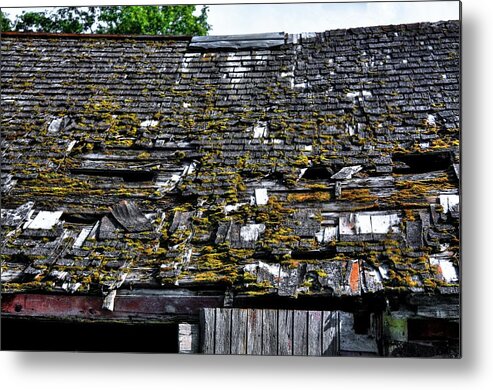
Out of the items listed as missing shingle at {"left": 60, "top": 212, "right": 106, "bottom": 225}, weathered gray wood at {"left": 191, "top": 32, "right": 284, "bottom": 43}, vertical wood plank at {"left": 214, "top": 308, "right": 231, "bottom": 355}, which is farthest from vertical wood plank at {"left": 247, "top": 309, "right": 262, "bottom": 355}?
weathered gray wood at {"left": 191, "top": 32, "right": 284, "bottom": 43}

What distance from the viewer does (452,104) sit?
12.7ft

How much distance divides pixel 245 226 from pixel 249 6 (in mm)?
1225

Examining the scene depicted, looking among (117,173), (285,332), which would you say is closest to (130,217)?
(117,173)

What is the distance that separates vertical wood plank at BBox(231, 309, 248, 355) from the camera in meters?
3.51

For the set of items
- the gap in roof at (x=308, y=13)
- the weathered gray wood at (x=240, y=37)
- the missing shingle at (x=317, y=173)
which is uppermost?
the weathered gray wood at (x=240, y=37)

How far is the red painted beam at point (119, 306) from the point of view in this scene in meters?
3.53

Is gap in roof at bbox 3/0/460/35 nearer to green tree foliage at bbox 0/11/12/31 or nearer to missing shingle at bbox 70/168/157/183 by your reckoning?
green tree foliage at bbox 0/11/12/31

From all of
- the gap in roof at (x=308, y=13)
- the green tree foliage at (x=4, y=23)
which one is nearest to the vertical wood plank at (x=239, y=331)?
the gap in roof at (x=308, y=13)

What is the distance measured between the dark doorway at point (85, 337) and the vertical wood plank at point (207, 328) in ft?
0.82

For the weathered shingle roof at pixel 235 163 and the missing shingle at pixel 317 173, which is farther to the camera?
the missing shingle at pixel 317 173

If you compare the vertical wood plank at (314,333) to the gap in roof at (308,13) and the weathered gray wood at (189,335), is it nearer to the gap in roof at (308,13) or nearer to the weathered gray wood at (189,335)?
the weathered gray wood at (189,335)

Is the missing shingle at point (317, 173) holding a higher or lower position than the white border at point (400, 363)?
higher

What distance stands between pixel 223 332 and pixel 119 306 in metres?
0.54

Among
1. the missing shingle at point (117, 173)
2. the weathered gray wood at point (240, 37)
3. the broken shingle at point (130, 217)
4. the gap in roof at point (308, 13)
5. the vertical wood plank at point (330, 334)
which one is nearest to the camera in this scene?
the vertical wood plank at point (330, 334)
